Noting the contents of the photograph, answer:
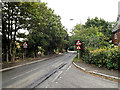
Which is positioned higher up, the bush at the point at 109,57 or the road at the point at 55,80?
the bush at the point at 109,57

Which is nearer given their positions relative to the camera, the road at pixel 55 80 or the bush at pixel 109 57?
the road at pixel 55 80

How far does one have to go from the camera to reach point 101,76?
6852 millimetres

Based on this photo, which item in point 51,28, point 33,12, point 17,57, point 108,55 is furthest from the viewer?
point 51,28

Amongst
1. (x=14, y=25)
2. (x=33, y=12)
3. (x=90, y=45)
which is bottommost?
(x=90, y=45)

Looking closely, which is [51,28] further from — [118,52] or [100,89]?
[100,89]

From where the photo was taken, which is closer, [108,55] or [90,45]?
[108,55]

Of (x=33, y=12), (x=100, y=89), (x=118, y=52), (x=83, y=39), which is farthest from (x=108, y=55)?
(x=33, y=12)

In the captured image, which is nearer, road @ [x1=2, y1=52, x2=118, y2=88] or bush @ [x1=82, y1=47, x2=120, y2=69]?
road @ [x1=2, y1=52, x2=118, y2=88]

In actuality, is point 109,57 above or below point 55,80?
above

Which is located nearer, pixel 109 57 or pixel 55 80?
pixel 55 80

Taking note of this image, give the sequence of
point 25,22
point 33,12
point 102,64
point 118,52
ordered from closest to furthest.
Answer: point 118,52, point 102,64, point 33,12, point 25,22

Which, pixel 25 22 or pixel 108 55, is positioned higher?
pixel 25 22

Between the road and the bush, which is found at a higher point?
the bush

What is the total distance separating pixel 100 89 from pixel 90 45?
10.2 m
